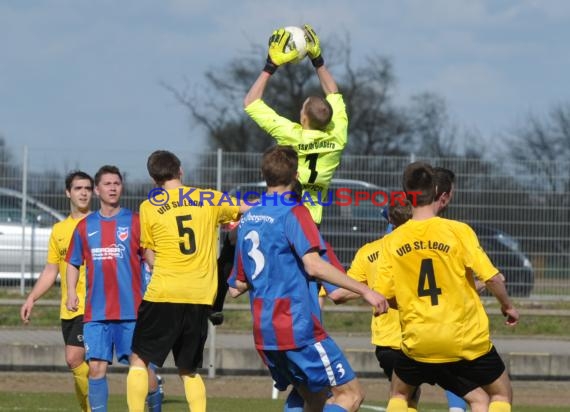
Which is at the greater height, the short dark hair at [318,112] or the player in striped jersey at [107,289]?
the short dark hair at [318,112]

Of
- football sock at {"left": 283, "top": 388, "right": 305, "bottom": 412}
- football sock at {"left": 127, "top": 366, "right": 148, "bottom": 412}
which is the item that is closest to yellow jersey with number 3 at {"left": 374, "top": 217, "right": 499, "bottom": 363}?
football sock at {"left": 283, "top": 388, "right": 305, "bottom": 412}

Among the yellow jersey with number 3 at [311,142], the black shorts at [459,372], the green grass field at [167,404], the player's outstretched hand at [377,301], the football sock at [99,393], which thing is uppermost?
the yellow jersey with number 3 at [311,142]

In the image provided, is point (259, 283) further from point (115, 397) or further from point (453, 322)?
point (115, 397)

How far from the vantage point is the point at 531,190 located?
17.0 meters

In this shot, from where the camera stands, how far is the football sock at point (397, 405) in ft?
26.8

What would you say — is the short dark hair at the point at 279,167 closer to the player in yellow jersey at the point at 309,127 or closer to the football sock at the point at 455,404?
the player in yellow jersey at the point at 309,127

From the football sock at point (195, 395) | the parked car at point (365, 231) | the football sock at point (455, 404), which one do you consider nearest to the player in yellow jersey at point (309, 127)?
the football sock at point (195, 395)

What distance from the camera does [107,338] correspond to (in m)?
10.2

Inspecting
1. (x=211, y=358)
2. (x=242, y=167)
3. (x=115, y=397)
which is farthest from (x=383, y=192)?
(x=115, y=397)

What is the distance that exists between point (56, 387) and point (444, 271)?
26.6 ft

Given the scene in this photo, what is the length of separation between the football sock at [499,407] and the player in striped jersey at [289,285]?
0.83 m

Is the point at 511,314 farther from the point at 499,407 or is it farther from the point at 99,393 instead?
the point at 99,393

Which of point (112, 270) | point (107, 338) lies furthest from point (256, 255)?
point (107, 338)

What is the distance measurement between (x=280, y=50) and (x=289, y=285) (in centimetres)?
252
